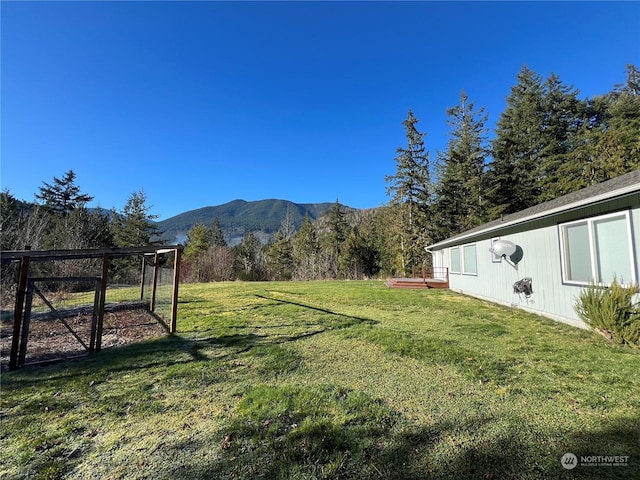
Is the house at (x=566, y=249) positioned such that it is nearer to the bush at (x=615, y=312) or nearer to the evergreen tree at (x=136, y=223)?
the bush at (x=615, y=312)

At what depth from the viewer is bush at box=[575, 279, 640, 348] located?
447 cm

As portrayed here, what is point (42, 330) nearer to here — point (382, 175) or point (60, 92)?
point (60, 92)

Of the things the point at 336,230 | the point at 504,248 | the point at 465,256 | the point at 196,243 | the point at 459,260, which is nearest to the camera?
the point at 504,248

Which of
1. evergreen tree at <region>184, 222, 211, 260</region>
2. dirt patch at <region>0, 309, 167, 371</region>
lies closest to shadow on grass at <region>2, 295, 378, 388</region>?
dirt patch at <region>0, 309, 167, 371</region>

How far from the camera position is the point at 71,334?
600cm

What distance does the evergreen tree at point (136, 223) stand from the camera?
89.4ft

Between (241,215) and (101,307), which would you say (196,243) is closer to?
(101,307)

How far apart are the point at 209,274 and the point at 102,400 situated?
19101 millimetres

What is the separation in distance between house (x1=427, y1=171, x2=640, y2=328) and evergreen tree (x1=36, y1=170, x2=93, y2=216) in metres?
38.8

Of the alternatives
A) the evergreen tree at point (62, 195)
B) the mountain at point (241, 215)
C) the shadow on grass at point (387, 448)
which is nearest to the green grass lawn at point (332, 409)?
the shadow on grass at point (387, 448)

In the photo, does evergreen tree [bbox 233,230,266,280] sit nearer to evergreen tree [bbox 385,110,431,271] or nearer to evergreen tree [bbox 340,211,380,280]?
evergreen tree [bbox 340,211,380,280]

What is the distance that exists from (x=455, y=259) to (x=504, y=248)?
586 centimetres

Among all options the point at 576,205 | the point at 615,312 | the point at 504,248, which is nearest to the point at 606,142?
the point at 504,248

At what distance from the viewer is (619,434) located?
2.30 m
